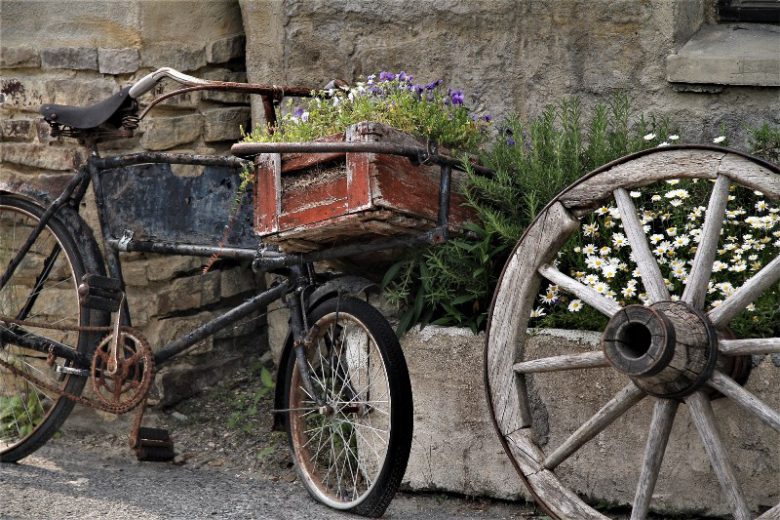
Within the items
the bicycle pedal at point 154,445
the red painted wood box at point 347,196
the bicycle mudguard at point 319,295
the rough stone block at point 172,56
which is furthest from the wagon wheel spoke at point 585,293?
the rough stone block at point 172,56

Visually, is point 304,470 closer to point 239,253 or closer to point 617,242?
point 239,253

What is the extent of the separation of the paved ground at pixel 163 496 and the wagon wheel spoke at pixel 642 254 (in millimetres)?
1010

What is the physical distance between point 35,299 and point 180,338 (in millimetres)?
734

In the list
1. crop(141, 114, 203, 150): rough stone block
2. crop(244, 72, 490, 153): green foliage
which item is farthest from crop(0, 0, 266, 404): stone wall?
crop(244, 72, 490, 153): green foliage

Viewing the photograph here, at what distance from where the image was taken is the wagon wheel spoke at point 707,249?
2979mm

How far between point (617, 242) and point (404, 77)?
3.21ft

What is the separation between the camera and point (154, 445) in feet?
13.8

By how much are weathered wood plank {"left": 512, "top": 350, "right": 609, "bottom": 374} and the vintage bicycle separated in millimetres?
431

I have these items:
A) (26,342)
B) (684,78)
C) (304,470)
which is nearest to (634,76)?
(684,78)

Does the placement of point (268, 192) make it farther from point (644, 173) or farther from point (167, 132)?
point (644, 173)

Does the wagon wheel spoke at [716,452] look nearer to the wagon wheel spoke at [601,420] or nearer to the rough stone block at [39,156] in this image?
the wagon wheel spoke at [601,420]

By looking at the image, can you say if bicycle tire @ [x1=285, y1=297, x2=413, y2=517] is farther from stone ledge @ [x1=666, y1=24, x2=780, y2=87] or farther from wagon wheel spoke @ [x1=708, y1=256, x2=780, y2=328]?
stone ledge @ [x1=666, y1=24, x2=780, y2=87]

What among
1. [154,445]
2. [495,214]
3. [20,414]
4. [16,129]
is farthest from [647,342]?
[16,129]

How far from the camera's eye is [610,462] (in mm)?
3541
